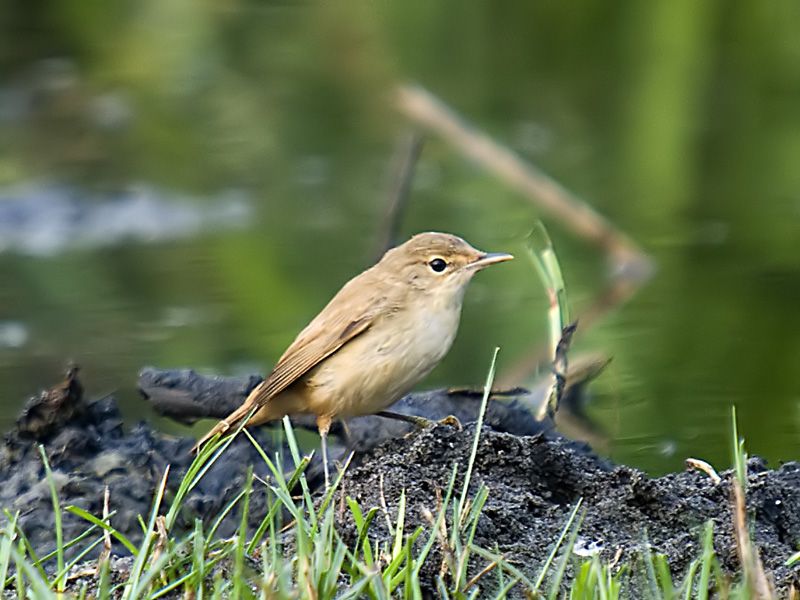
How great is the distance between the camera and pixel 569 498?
12.9 feet

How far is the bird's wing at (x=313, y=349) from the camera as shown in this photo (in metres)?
4.74

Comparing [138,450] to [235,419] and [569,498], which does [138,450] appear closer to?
[235,419]

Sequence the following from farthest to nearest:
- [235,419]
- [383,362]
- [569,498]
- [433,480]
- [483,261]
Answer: [483,261]
[235,419]
[383,362]
[569,498]
[433,480]

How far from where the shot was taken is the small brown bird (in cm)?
461

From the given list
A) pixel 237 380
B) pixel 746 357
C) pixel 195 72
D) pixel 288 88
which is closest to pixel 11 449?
pixel 237 380

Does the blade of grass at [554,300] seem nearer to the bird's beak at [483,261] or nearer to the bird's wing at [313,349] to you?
the bird's beak at [483,261]

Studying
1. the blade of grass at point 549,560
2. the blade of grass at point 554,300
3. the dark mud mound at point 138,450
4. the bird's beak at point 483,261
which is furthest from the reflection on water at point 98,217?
the blade of grass at point 549,560

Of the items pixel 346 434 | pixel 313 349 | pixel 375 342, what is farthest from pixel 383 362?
pixel 346 434

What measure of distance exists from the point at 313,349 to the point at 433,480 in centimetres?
108

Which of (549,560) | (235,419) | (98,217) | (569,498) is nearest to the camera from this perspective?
(549,560)

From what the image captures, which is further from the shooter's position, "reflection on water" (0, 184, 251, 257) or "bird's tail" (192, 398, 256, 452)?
"reflection on water" (0, 184, 251, 257)

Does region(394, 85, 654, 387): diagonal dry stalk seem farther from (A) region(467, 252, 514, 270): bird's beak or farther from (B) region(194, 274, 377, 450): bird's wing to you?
(B) region(194, 274, 377, 450): bird's wing

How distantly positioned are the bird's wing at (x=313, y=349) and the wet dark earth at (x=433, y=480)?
211 mm

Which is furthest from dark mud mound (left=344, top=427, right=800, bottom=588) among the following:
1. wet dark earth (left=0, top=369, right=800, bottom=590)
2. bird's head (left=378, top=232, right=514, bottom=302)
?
bird's head (left=378, top=232, right=514, bottom=302)
